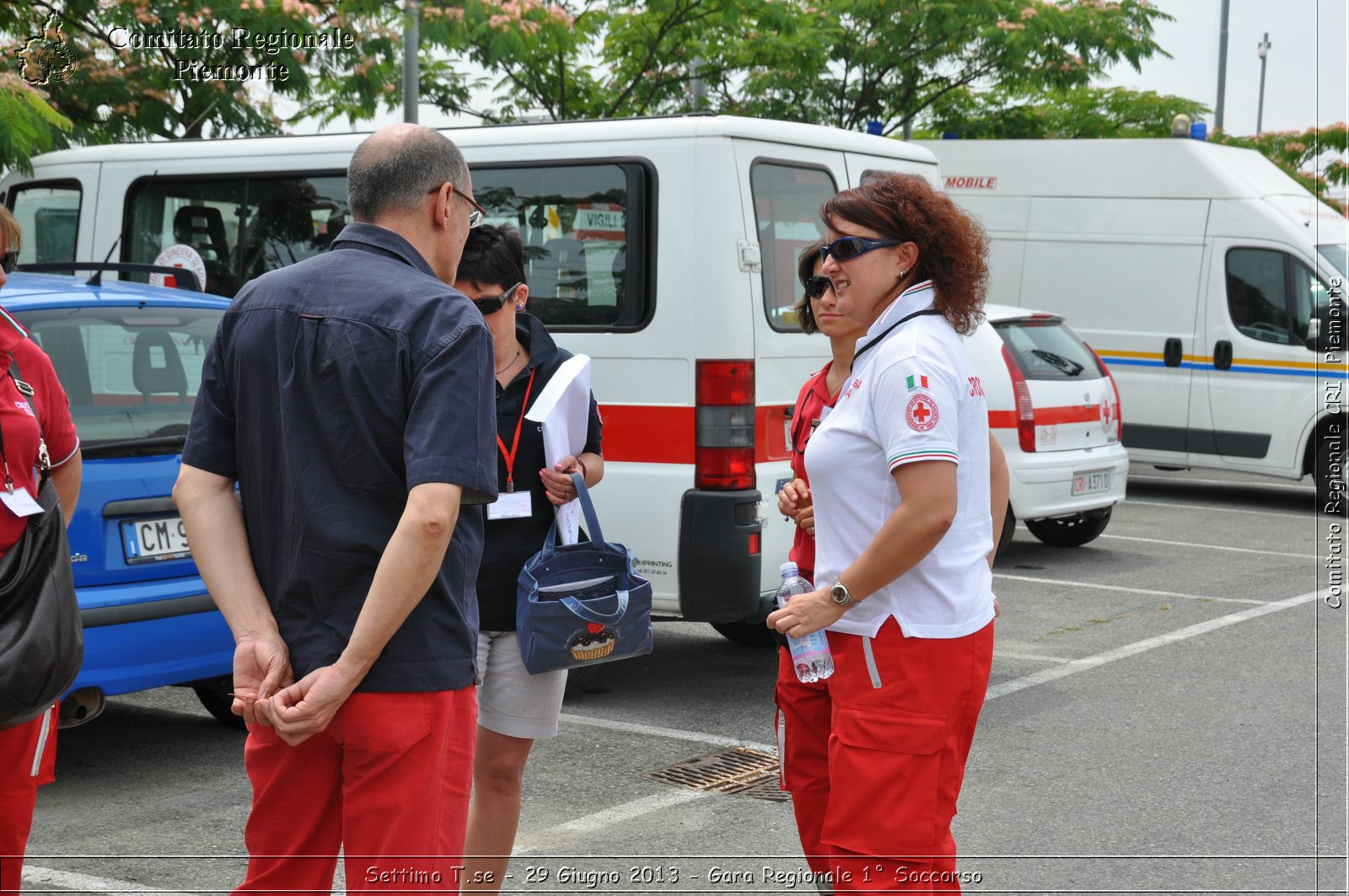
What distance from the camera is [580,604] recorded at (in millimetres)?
3629

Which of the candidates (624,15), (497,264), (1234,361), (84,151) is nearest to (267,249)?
(84,151)

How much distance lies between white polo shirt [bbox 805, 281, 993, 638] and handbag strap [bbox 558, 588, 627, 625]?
766 mm

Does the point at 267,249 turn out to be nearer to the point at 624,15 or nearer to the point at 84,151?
the point at 84,151

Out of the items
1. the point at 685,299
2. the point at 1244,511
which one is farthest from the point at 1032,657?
the point at 1244,511

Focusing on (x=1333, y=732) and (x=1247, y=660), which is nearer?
(x=1333, y=732)

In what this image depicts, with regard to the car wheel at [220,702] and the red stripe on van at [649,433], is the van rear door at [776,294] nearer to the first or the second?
the red stripe on van at [649,433]

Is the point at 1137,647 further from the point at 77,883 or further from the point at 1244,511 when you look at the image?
the point at 1244,511

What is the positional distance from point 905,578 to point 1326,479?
11.6 metres

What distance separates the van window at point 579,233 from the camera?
21.2 ft

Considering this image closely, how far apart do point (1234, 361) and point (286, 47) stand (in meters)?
8.76

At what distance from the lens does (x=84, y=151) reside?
8.90m

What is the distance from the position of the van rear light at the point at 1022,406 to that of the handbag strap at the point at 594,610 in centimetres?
630

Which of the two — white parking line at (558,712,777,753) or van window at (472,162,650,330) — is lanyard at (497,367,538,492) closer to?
white parking line at (558,712,777,753)

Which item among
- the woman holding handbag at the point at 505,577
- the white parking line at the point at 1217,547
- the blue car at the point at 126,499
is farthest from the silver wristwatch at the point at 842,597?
the white parking line at the point at 1217,547
